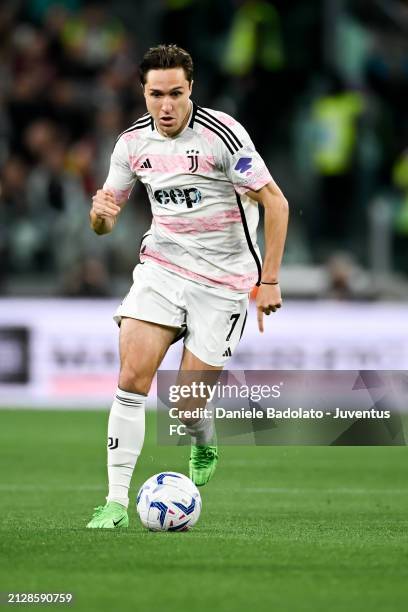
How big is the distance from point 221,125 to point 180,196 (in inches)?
16.4

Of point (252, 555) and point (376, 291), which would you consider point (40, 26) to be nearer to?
point (376, 291)

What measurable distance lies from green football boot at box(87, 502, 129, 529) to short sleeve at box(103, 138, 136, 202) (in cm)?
159

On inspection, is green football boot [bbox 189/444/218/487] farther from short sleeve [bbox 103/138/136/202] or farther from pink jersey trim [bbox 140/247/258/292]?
short sleeve [bbox 103/138/136/202]

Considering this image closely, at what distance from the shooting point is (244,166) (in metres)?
7.50

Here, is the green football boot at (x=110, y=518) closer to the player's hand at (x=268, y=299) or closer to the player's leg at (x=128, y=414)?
the player's leg at (x=128, y=414)

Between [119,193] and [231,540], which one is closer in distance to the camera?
[231,540]

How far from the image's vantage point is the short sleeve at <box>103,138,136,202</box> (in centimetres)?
780

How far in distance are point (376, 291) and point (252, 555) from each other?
36.6 ft

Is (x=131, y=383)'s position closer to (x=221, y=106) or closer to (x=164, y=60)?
(x=164, y=60)

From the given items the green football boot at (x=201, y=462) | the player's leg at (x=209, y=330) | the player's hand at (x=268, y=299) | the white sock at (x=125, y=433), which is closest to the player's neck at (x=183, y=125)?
the player's leg at (x=209, y=330)

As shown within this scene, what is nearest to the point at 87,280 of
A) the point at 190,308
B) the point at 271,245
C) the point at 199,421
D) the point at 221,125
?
the point at 199,421

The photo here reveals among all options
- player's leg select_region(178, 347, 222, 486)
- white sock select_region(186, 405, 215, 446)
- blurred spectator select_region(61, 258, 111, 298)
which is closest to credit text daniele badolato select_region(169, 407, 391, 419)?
player's leg select_region(178, 347, 222, 486)

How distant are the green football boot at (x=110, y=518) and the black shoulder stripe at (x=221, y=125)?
6.09 ft

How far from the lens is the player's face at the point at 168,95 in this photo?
7.43m
